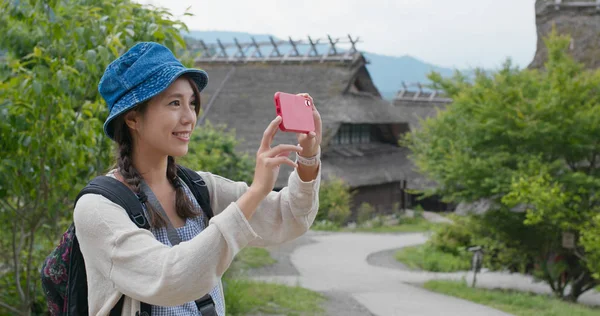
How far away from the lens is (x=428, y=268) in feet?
51.1

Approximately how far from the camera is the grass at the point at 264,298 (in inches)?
285

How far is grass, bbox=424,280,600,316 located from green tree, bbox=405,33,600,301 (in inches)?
41.8

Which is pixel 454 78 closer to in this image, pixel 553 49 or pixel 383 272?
pixel 553 49

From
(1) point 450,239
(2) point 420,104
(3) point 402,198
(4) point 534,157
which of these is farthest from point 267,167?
(2) point 420,104

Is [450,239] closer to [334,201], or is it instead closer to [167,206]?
[334,201]

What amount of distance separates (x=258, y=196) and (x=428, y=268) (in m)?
14.4

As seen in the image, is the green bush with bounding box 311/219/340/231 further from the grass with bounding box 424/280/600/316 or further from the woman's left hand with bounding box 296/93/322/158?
the woman's left hand with bounding box 296/93/322/158

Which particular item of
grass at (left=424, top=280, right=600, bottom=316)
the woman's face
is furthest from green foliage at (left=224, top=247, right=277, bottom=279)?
the woman's face

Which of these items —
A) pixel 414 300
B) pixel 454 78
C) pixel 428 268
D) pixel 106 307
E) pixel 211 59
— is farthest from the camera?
pixel 211 59

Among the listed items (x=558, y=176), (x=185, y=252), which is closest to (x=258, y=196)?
(x=185, y=252)

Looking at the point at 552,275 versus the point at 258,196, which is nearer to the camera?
the point at 258,196

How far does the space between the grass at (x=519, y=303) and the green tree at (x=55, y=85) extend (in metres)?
5.94

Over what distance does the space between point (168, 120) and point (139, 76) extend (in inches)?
5.2

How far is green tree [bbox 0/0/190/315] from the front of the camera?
382 cm
